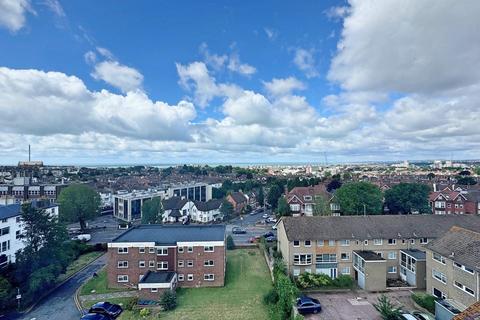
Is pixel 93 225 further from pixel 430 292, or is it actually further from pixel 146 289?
pixel 430 292

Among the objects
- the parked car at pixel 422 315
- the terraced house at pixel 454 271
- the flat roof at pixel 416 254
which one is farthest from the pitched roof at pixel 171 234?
the terraced house at pixel 454 271

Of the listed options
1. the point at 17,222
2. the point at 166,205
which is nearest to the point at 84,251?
the point at 17,222

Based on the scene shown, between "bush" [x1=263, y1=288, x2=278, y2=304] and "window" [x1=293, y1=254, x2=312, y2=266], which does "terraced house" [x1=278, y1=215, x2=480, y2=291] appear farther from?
"bush" [x1=263, y1=288, x2=278, y2=304]

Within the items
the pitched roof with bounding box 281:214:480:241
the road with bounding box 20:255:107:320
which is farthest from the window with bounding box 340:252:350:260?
the road with bounding box 20:255:107:320

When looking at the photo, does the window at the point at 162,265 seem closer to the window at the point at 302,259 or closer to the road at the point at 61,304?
the road at the point at 61,304

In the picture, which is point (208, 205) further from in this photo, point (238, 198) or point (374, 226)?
point (374, 226)

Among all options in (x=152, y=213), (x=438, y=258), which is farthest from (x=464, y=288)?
(x=152, y=213)
